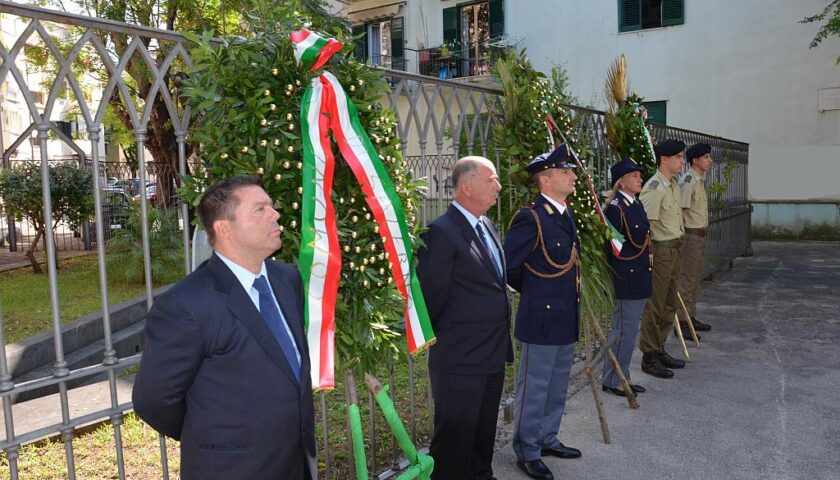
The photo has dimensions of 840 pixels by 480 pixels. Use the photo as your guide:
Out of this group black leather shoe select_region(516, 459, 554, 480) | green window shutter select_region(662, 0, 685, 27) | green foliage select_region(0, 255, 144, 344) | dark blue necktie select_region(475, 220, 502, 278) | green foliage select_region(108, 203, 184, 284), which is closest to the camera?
dark blue necktie select_region(475, 220, 502, 278)

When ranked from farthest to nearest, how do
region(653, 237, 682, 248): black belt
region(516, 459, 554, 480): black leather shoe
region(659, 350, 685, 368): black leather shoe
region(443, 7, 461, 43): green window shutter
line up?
region(443, 7, 461, 43): green window shutter, region(659, 350, 685, 368): black leather shoe, region(653, 237, 682, 248): black belt, region(516, 459, 554, 480): black leather shoe

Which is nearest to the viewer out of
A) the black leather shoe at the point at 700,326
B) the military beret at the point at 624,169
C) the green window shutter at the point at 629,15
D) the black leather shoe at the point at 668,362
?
the military beret at the point at 624,169

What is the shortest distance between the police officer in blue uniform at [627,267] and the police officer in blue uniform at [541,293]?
4.10ft

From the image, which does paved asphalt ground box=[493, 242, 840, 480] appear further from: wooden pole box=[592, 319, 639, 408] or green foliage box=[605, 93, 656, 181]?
green foliage box=[605, 93, 656, 181]

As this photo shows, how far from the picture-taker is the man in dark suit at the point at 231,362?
2.01m

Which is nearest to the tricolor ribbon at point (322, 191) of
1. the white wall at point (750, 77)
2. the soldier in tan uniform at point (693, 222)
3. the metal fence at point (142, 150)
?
the metal fence at point (142, 150)

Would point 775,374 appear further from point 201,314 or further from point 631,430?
point 201,314

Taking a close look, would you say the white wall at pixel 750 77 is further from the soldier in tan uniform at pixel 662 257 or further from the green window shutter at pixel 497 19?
the soldier in tan uniform at pixel 662 257

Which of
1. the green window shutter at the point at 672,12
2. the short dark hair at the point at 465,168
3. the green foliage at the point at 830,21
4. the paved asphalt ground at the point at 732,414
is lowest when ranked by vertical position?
the paved asphalt ground at the point at 732,414

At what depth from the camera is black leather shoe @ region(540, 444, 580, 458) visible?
4.06 metres

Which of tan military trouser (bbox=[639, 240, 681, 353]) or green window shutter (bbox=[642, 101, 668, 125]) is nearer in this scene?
tan military trouser (bbox=[639, 240, 681, 353])

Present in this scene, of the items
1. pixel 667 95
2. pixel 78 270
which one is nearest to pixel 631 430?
pixel 78 270

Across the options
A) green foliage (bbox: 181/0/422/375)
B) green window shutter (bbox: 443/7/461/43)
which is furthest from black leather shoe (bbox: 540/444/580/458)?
green window shutter (bbox: 443/7/461/43)

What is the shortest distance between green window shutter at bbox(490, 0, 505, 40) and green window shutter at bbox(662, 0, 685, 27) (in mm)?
4488
